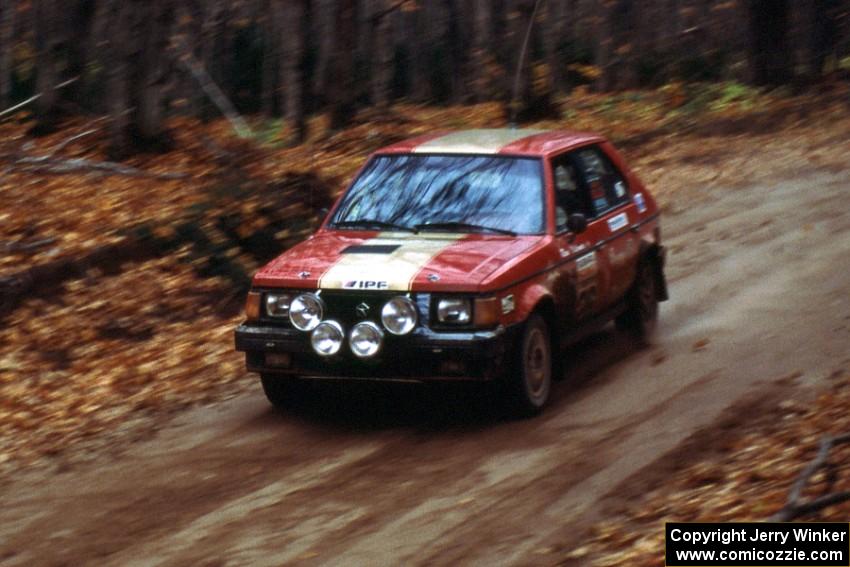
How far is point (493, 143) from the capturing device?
9.59m

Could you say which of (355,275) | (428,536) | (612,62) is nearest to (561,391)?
(355,275)

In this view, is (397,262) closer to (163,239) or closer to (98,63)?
(163,239)

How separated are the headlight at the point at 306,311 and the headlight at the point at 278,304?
2.4 inches

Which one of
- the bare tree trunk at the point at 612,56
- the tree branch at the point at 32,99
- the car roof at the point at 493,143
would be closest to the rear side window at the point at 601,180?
the car roof at the point at 493,143

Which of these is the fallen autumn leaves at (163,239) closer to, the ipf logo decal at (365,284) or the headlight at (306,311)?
the headlight at (306,311)

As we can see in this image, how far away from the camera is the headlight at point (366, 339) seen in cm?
802

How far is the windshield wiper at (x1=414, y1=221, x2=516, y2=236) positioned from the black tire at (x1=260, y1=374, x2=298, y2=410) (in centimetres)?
135

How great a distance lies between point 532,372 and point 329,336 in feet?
4.43

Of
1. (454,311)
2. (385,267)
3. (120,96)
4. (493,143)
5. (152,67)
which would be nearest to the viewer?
(454,311)

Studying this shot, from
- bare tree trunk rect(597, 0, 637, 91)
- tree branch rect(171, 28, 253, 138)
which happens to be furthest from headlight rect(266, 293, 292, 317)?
bare tree trunk rect(597, 0, 637, 91)

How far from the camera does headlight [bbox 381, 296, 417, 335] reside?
26.2ft

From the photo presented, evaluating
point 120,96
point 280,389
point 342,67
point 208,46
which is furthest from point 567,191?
point 208,46

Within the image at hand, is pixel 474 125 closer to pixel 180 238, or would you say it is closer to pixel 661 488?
pixel 180 238

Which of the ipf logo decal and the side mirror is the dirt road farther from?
the side mirror
